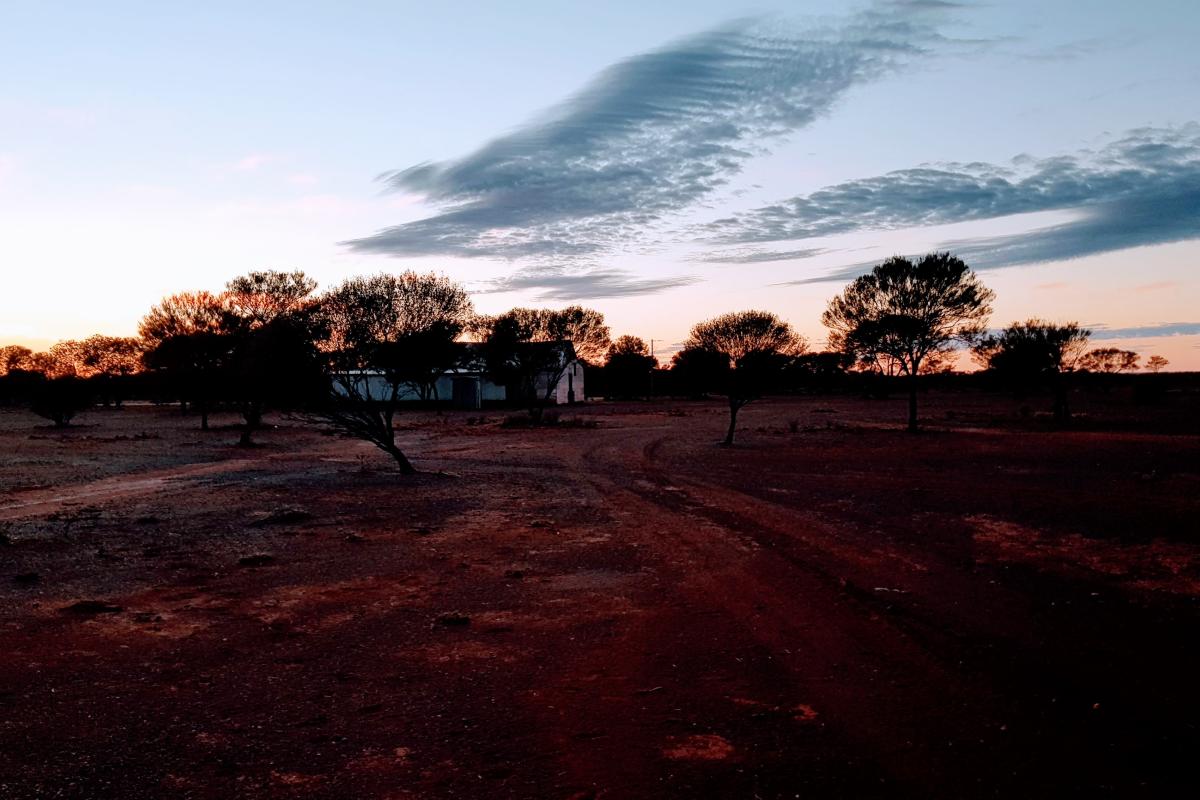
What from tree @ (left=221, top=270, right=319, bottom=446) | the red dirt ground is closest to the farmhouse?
tree @ (left=221, top=270, right=319, bottom=446)

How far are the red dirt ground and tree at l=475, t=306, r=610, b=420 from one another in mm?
39311

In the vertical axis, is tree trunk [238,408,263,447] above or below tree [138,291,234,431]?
below

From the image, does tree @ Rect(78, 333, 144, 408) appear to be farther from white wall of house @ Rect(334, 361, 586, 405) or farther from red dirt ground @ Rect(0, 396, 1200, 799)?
red dirt ground @ Rect(0, 396, 1200, 799)

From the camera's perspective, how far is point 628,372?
9750 centimetres

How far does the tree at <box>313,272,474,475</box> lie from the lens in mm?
23281

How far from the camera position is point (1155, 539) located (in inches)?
456

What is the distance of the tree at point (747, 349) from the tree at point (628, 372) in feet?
→ 191

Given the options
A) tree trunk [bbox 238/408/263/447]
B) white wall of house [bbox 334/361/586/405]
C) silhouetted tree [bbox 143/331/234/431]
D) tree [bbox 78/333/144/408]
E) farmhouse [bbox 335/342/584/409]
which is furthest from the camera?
tree [bbox 78/333/144/408]

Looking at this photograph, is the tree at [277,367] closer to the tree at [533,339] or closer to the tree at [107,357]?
the tree at [533,339]

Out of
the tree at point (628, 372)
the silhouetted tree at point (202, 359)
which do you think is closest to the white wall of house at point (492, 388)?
the tree at point (628, 372)

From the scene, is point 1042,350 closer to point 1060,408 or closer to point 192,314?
point 1060,408

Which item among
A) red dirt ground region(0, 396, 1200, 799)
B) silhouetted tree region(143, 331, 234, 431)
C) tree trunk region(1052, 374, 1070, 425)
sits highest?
silhouetted tree region(143, 331, 234, 431)

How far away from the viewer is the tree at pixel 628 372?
9719 centimetres

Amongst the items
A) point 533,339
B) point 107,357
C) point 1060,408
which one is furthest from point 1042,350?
point 107,357
